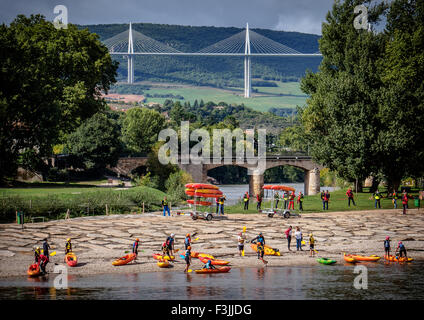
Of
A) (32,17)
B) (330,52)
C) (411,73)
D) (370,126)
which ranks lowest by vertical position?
(370,126)

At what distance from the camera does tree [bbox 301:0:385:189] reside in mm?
57719

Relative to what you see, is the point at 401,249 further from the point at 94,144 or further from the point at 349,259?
the point at 94,144

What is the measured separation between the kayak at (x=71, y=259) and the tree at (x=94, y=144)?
61.3 m

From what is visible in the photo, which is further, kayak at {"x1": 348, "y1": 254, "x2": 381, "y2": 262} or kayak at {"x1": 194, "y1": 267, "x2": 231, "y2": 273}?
kayak at {"x1": 348, "y1": 254, "x2": 381, "y2": 262}

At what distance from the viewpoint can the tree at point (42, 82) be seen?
61.4m

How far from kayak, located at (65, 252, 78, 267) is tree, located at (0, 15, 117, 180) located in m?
29.2

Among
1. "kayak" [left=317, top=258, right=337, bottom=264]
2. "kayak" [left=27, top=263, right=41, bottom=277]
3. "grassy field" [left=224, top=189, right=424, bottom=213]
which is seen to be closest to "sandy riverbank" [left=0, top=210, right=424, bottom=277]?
"kayak" [left=317, top=258, right=337, bottom=264]

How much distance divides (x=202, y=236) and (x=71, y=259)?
11.6 metres

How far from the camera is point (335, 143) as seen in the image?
5956cm

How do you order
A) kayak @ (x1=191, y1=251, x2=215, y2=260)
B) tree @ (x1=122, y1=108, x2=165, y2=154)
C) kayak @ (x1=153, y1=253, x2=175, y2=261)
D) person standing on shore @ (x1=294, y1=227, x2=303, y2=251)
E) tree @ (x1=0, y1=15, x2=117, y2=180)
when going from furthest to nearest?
1. tree @ (x1=122, y1=108, x2=165, y2=154)
2. tree @ (x1=0, y1=15, x2=117, y2=180)
3. person standing on shore @ (x1=294, y1=227, x2=303, y2=251)
4. kayak @ (x1=153, y1=253, x2=175, y2=261)
5. kayak @ (x1=191, y1=251, x2=215, y2=260)

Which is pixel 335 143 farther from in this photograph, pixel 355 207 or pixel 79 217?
pixel 79 217

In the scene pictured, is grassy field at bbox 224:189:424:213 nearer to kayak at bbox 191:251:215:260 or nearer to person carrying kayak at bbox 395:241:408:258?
person carrying kayak at bbox 395:241:408:258

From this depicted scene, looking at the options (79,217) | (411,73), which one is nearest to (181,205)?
(79,217)

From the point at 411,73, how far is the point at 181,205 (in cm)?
3035
